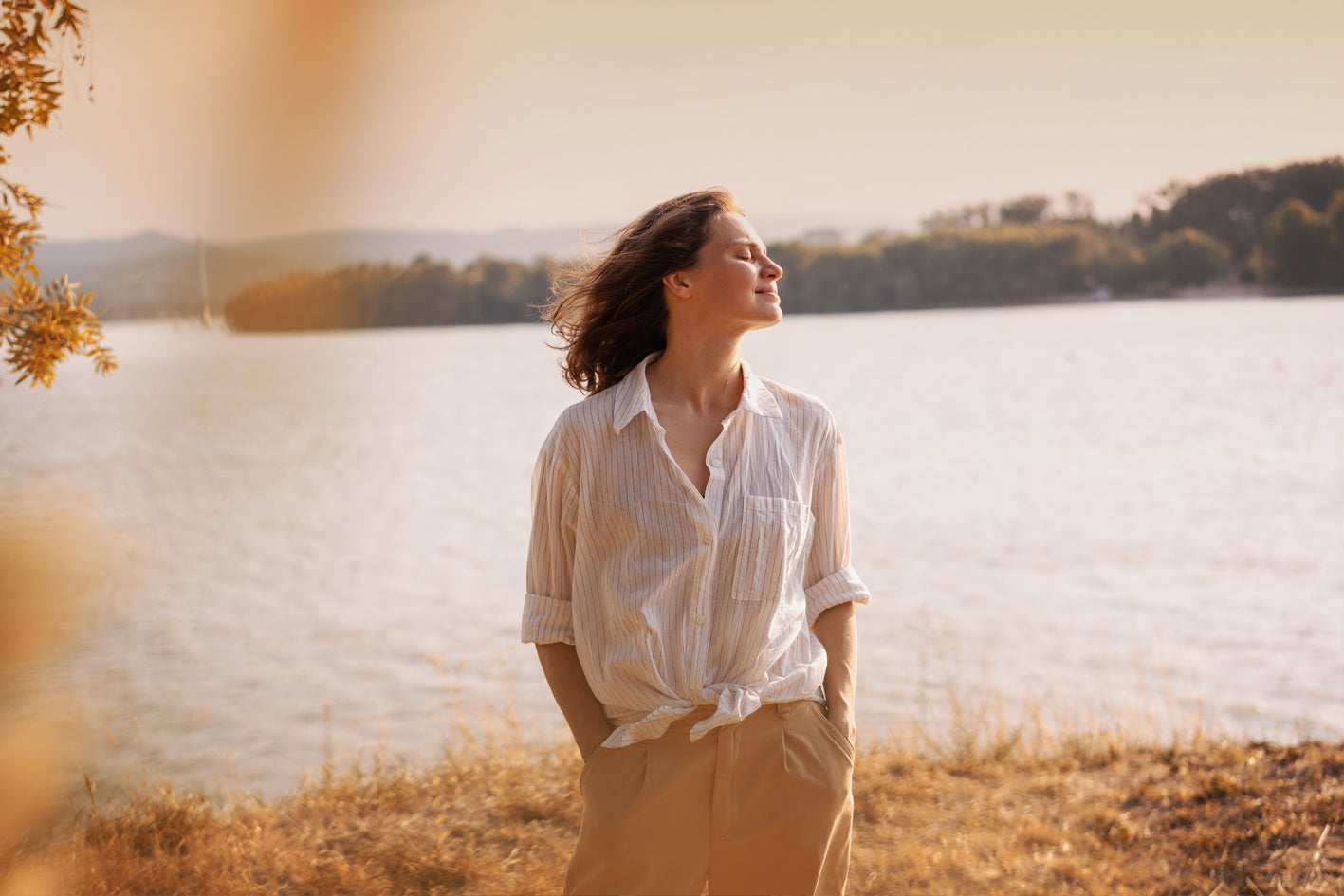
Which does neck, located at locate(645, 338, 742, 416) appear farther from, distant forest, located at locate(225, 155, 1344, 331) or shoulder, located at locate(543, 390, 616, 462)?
distant forest, located at locate(225, 155, 1344, 331)

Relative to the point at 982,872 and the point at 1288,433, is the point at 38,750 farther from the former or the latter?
the point at 1288,433

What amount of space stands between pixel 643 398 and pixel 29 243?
5.38 feet

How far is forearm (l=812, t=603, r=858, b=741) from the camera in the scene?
204 centimetres

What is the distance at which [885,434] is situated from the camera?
3862cm

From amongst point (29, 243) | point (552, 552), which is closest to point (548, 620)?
point (552, 552)

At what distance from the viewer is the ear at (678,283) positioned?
200 centimetres

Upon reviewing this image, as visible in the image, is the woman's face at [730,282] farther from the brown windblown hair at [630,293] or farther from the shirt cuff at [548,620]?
the shirt cuff at [548,620]

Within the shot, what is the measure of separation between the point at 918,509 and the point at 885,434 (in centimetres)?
1302

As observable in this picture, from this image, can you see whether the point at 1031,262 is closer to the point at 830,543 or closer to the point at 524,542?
the point at 524,542

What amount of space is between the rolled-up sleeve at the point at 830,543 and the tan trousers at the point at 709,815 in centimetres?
32

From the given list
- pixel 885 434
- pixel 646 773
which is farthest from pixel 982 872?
pixel 885 434

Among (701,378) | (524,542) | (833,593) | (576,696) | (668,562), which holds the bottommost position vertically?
(524,542)

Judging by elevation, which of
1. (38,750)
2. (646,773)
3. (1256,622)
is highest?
(646,773)

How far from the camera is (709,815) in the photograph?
1.88 meters
